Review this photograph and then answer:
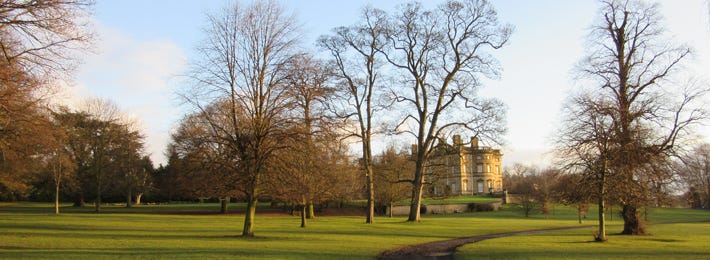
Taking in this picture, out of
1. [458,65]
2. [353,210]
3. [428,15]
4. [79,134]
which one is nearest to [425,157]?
[458,65]

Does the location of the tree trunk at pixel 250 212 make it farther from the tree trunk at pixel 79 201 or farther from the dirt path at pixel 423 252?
the tree trunk at pixel 79 201

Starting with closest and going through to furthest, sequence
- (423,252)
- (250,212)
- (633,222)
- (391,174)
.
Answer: (423,252), (250,212), (633,222), (391,174)

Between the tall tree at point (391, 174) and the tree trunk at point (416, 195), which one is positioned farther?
the tall tree at point (391, 174)

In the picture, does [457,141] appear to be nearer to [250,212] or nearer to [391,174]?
[391,174]

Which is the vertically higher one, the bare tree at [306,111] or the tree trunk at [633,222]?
the bare tree at [306,111]

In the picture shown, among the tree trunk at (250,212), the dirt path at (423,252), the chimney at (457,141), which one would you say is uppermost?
the chimney at (457,141)

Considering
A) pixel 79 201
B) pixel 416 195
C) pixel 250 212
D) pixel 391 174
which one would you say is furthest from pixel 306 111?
pixel 79 201

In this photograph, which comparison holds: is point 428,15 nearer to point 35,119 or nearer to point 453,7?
point 453,7

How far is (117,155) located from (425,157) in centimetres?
3837

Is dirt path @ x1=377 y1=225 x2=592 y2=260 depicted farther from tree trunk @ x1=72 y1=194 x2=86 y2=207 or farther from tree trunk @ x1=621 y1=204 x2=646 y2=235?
tree trunk @ x1=72 y1=194 x2=86 y2=207

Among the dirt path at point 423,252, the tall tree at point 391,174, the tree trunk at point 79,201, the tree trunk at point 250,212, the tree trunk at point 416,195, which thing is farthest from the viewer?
the tree trunk at point 79,201

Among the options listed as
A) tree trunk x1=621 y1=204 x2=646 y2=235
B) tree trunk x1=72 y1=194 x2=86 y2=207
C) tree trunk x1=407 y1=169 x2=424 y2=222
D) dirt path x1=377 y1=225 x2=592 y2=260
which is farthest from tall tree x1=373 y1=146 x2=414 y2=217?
tree trunk x1=72 y1=194 x2=86 y2=207

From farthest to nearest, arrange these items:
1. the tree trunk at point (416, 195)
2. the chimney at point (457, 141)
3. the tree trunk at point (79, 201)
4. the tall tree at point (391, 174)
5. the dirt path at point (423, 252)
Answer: the tree trunk at point (79, 201), the tall tree at point (391, 174), the tree trunk at point (416, 195), the chimney at point (457, 141), the dirt path at point (423, 252)

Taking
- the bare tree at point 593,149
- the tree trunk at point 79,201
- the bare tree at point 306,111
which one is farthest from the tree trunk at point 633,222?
the tree trunk at point 79,201
